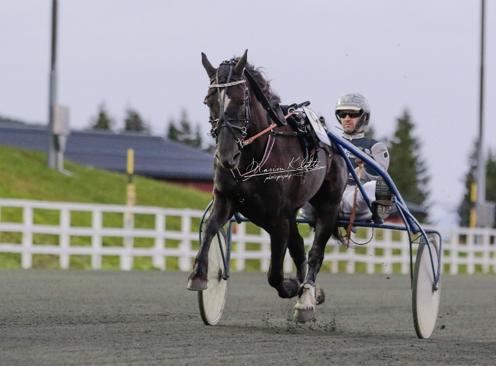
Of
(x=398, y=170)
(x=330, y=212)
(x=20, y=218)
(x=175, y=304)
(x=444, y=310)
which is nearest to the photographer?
(x=330, y=212)

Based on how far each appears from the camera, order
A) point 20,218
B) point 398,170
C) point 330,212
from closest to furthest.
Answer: point 330,212, point 20,218, point 398,170

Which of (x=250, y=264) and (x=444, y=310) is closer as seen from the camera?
(x=444, y=310)

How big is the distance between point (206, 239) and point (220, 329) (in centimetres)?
76

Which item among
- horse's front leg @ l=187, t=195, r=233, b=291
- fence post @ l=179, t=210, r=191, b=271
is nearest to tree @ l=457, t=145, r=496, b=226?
fence post @ l=179, t=210, r=191, b=271

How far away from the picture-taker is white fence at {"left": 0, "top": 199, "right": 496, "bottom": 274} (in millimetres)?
19812

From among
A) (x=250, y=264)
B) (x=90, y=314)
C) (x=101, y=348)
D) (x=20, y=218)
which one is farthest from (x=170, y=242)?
(x=101, y=348)

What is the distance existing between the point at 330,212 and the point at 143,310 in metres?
1.77

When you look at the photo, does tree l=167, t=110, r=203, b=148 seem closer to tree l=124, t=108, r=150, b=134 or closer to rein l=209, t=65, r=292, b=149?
tree l=124, t=108, r=150, b=134

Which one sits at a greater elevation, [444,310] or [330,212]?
[330,212]

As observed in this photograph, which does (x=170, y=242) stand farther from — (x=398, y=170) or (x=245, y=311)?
(x=398, y=170)

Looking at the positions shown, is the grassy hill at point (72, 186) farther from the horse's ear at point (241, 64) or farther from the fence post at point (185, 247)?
the horse's ear at point (241, 64)

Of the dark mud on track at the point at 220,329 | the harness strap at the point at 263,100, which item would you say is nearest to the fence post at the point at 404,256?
the dark mud on track at the point at 220,329

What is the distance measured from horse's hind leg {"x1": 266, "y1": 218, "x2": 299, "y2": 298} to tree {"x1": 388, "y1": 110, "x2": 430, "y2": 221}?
69644 mm

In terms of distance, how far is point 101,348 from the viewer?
259 inches
